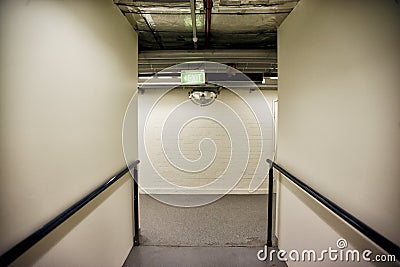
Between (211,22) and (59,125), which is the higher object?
(211,22)

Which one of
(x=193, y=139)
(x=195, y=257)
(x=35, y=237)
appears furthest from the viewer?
(x=193, y=139)

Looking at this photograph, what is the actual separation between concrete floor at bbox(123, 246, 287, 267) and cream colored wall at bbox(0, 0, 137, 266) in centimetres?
47

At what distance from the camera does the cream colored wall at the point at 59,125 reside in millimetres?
952

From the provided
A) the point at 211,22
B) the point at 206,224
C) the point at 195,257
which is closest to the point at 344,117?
the point at 211,22

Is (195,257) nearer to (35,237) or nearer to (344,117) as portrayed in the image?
(35,237)

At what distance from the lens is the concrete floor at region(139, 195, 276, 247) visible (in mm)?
2883

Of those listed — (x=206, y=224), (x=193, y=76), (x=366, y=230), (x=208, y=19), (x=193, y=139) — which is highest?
(x=208, y=19)

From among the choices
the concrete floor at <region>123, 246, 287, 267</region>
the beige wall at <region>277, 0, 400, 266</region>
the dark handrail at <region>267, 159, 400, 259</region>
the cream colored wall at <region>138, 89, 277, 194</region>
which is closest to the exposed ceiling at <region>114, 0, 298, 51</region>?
the beige wall at <region>277, 0, 400, 266</region>

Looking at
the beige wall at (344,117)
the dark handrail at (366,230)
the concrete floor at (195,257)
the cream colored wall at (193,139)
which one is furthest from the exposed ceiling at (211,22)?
the concrete floor at (195,257)

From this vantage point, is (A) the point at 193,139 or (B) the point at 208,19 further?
(A) the point at 193,139

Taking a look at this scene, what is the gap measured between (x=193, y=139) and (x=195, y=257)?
2.82m

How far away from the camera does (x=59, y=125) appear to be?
126 cm

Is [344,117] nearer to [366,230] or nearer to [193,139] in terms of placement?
[366,230]

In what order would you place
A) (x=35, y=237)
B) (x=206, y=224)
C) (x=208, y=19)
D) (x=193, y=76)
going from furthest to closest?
(x=206, y=224) < (x=193, y=76) < (x=208, y=19) < (x=35, y=237)
